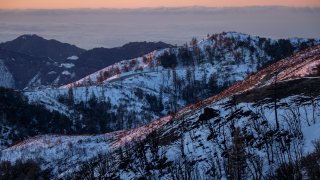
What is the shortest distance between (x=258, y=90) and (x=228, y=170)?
36560 millimetres

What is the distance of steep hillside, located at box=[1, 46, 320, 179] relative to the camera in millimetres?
64625

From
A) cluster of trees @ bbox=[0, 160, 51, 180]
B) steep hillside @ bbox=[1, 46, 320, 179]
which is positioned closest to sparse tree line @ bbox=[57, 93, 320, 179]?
steep hillside @ bbox=[1, 46, 320, 179]

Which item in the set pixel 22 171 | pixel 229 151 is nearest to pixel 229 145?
pixel 229 151

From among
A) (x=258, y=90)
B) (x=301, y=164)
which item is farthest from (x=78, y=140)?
(x=301, y=164)

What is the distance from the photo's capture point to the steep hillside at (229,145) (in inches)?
2544

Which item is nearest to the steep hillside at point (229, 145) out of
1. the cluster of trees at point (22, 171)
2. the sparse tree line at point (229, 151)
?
the sparse tree line at point (229, 151)

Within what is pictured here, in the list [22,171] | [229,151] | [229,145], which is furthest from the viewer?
[22,171]

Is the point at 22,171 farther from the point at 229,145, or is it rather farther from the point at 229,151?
the point at 229,151

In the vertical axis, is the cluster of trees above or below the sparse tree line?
below

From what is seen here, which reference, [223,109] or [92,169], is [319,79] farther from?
[92,169]

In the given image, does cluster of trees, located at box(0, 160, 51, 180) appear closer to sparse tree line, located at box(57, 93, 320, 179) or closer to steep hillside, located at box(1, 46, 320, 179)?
steep hillside, located at box(1, 46, 320, 179)

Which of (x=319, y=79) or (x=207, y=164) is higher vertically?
(x=319, y=79)

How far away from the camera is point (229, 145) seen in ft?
243

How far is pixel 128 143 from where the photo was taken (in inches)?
3878
